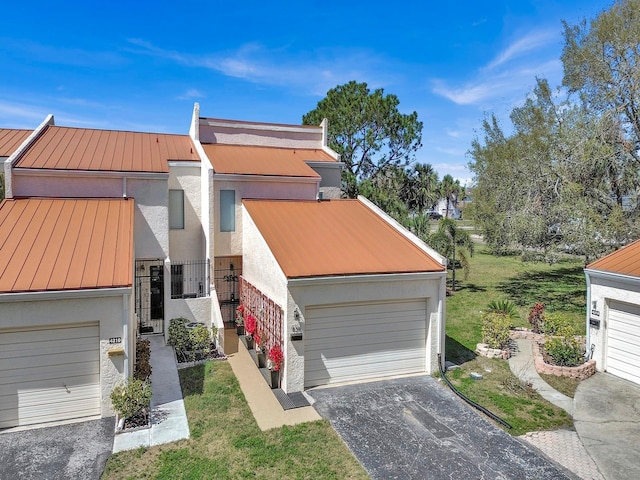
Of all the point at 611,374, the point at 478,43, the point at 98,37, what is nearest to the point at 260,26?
the point at 98,37

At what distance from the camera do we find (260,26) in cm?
2155

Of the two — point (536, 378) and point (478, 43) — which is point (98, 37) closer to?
point (478, 43)

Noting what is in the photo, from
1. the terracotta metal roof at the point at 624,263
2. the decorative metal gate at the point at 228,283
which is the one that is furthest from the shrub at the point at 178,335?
the terracotta metal roof at the point at 624,263

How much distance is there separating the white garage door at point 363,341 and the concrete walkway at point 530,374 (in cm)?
341

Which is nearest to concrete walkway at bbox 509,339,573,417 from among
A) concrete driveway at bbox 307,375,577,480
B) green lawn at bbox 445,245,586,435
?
green lawn at bbox 445,245,586,435

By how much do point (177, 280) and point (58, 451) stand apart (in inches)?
413

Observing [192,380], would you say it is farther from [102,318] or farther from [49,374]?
[49,374]

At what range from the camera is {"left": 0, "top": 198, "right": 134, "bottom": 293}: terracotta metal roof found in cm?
1054

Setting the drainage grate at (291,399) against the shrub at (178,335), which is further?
the shrub at (178,335)

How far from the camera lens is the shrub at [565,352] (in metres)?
14.1

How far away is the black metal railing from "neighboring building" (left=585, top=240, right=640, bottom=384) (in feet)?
51.5

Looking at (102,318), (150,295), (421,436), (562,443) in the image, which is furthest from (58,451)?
(562,443)

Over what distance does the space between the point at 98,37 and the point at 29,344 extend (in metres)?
17.2

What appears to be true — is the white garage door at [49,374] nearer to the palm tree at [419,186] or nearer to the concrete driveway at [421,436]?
the concrete driveway at [421,436]
